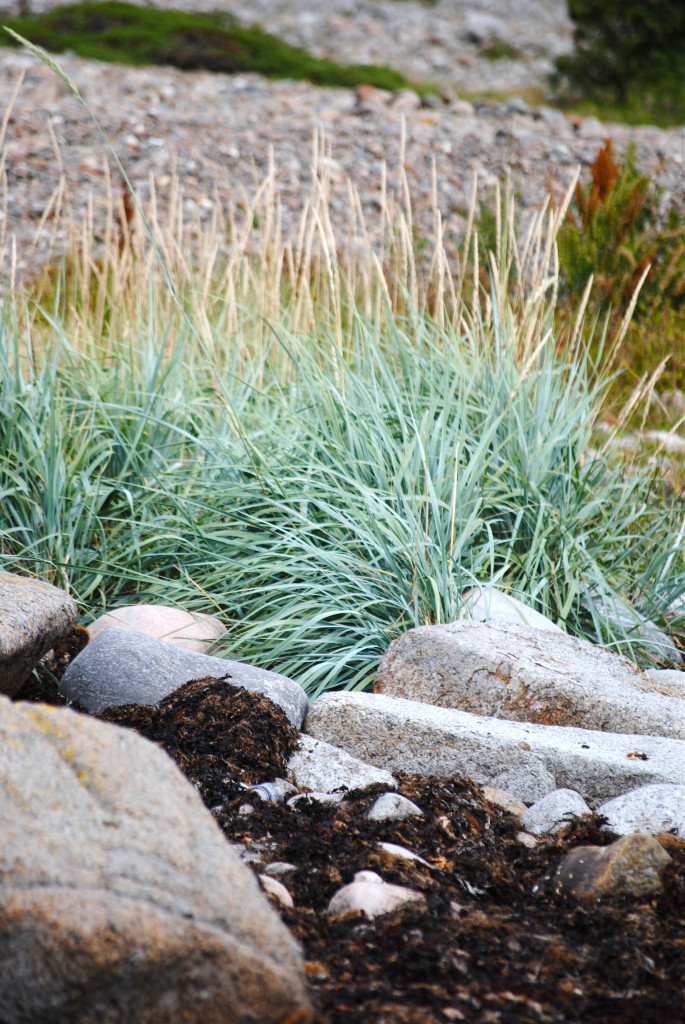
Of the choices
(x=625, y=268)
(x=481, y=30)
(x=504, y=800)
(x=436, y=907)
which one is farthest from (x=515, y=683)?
(x=481, y=30)

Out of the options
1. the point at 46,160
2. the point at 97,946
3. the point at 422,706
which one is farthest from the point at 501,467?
the point at 46,160

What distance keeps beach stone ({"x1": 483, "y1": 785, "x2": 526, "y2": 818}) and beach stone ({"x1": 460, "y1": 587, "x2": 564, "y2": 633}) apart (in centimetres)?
64

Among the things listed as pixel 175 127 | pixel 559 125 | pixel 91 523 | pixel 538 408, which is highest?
pixel 559 125

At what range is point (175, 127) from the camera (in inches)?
378

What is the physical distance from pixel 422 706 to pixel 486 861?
50 centimetres

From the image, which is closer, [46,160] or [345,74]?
[46,160]

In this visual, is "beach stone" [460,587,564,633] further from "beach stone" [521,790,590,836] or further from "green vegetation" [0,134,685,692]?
"beach stone" [521,790,590,836]

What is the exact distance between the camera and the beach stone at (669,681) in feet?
7.66

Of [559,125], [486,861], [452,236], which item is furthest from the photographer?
[559,125]

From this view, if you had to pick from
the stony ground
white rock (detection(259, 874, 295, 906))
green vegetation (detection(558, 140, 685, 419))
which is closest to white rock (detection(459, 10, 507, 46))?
the stony ground

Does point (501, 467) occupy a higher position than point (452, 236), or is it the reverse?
point (452, 236)

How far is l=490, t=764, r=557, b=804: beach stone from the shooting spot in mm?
1866

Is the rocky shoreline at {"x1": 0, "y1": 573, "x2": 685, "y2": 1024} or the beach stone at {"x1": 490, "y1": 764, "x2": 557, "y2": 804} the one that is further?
the beach stone at {"x1": 490, "y1": 764, "x2": 557, "y2": 804}

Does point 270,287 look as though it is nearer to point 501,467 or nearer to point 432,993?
point 501,467
